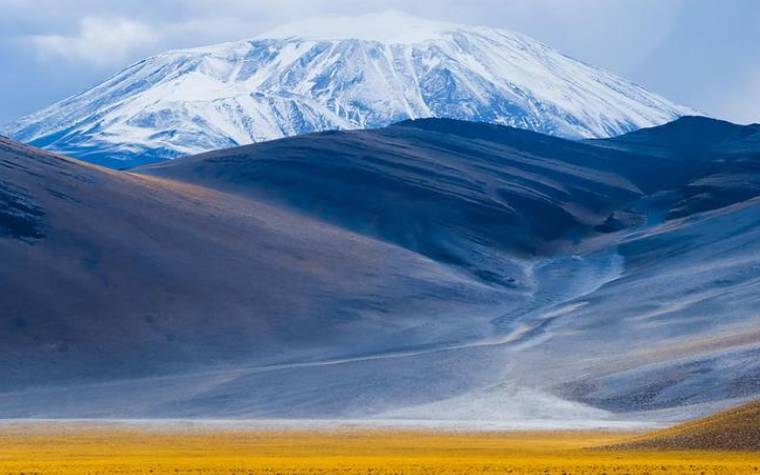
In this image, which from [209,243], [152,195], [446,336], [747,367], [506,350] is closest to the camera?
[747,367]

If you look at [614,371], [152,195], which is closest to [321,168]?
[152,195]

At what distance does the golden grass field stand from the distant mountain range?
1388 centimetres

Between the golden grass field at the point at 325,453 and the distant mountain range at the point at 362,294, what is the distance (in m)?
13.9

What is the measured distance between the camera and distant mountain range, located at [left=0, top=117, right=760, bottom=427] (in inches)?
3627

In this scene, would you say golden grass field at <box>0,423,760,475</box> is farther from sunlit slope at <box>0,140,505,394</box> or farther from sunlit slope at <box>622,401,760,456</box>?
sunlit slope at <box>0,140,505,394</box>

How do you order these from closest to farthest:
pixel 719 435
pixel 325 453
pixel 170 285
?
pixel 719 435
pixel 325 453
pixel 170 285

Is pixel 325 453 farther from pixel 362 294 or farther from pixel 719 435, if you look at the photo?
pixel 362 294

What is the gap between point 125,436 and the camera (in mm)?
68688

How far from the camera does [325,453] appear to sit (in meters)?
56.0

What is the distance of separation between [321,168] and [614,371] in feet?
319

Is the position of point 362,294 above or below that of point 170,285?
above

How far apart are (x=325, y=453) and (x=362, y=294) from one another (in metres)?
77.3

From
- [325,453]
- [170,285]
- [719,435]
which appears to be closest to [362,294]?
[170,285]

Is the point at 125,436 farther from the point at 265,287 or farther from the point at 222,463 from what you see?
the point at 265,287
